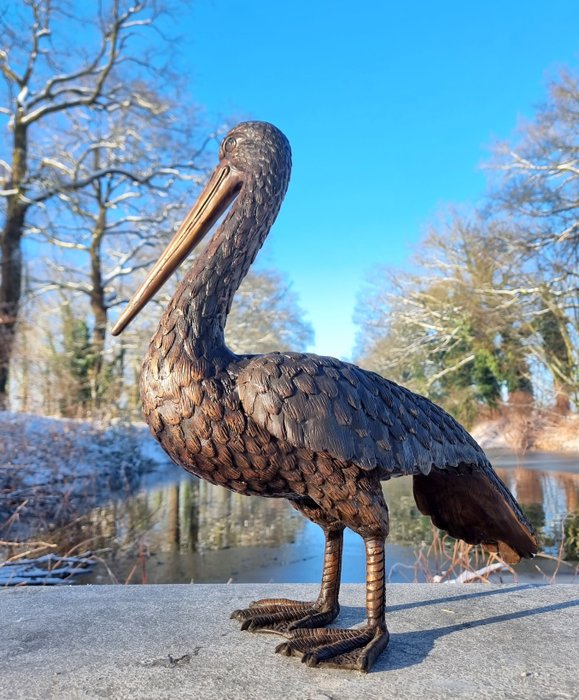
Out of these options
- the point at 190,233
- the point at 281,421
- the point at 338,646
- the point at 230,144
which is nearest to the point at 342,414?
the point at 281,421

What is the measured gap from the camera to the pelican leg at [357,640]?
1639 mm

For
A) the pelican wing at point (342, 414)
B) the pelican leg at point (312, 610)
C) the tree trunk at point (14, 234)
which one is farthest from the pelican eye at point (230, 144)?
the tree trunk at point (14, 234)

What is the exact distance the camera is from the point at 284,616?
2.02 metres

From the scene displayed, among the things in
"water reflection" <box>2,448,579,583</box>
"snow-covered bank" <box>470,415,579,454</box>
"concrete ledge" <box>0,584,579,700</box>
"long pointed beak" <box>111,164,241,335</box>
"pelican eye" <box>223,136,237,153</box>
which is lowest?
"water reflection" <box>2,448,579,583</box>

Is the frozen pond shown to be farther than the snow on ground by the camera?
No

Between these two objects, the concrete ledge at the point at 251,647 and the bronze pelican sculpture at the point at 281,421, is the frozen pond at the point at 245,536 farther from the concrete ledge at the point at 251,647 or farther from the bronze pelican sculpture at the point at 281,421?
the bronze pelican sculpture at the point at 281,421

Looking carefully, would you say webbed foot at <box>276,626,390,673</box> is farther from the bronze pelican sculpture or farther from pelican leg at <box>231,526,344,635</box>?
pelican leg at <box>231,526,344,635</box>

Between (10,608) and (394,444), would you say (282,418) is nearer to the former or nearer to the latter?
(394,444)

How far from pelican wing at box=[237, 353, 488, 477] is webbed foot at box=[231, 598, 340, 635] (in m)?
0.64

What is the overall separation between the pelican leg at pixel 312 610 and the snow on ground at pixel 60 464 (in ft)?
11.2

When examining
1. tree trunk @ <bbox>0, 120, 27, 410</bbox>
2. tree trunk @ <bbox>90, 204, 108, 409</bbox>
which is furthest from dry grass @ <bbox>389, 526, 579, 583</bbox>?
tree trunk @ <bbox>90, 204, 108, 409</bbox>

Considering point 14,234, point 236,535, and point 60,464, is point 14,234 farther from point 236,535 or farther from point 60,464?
point 236,535

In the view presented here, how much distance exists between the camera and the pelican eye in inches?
80.7

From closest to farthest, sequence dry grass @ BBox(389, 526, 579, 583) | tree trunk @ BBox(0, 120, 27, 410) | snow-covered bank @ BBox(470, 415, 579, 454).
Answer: dry grass @ BBox(389, 526, 579, 583) < tree trunk @ BBox(0, 120, 27, 410) < snow-covered bank @ BBox(470, 415, 579, 454)
